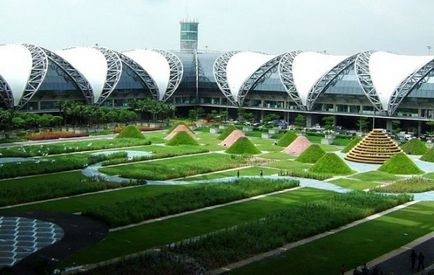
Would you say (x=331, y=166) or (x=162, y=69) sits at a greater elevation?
(x=162, y=69)

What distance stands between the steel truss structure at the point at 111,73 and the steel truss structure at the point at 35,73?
9914mm

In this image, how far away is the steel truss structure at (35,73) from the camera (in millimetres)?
86062

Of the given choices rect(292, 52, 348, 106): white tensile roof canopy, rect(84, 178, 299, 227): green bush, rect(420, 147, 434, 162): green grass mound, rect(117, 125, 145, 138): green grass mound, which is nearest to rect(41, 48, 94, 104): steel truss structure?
rect(117, 125, 145, 138): green grass mound

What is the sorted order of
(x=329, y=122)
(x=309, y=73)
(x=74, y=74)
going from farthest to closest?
(x=309, y=73)
(x=74, y=74)
(x=329, y=122)

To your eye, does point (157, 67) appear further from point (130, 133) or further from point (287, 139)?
point (287, 139)

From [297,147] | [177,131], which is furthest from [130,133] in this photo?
[297,147]

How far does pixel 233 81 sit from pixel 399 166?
4944 centimetres

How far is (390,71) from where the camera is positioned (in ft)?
284

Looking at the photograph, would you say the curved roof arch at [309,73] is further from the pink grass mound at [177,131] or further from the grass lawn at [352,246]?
the grass lawn at [352,246]

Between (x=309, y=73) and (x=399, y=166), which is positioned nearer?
(x=399, y=166)

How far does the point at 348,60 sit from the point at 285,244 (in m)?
63.3

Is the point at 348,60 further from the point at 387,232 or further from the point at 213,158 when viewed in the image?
the point at 387,232

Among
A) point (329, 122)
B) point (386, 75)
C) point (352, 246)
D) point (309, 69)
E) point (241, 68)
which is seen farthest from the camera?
point (241, 68)

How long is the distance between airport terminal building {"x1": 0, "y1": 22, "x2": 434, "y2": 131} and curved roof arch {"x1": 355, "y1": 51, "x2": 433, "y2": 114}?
0.43ft
